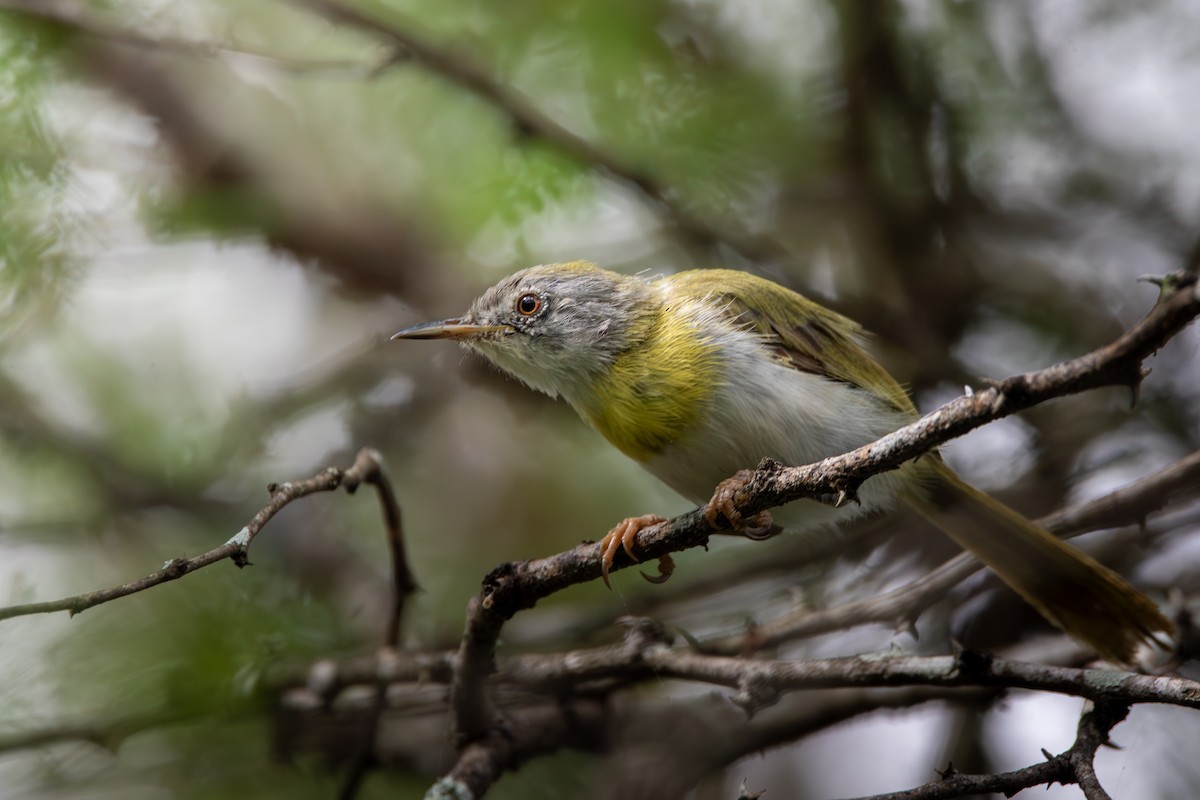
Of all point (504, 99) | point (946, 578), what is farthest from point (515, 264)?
point (946, 578)

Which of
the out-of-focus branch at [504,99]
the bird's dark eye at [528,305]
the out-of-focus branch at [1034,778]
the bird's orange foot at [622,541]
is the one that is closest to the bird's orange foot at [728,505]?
the bird's orange foot at [622,541]

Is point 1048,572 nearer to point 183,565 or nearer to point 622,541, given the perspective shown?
point 622,541

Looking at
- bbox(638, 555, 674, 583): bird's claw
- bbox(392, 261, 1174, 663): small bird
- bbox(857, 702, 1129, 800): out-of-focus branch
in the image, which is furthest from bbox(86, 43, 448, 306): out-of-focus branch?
bbox(857, 702, 1129, 800): out-of-focus branch

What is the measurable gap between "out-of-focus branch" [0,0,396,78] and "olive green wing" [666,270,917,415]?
4.75ft

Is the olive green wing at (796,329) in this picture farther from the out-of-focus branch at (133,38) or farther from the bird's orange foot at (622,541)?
the out-of-focus branch at (133,38)

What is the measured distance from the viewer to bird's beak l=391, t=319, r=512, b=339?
3.57 metres

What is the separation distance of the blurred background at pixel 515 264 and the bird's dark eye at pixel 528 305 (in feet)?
1.34

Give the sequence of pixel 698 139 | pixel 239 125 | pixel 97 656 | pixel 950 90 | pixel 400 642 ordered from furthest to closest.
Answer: pixel 239 125 < pixel 950 90 < pixel 698 139 < pixel 400 642 < pixel 97 656

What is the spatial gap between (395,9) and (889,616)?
10.5 ft

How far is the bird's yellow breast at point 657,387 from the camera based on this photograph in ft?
10.3

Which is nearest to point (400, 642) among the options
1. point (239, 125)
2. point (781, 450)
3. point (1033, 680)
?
point (781, 450)

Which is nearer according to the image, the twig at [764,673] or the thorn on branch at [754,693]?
the twig at [764,673]

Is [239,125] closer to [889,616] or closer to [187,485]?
[187,485]

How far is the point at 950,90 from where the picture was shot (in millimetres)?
4426
